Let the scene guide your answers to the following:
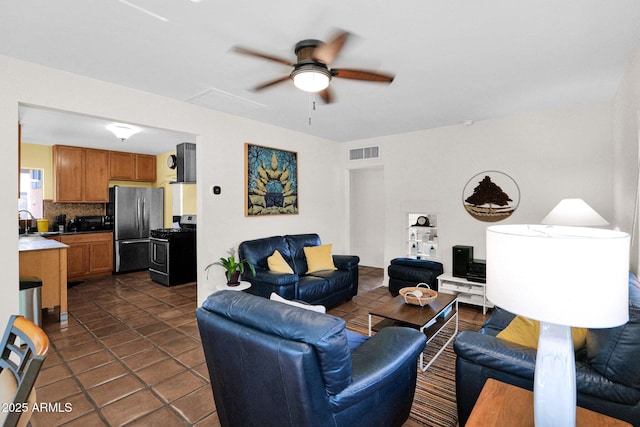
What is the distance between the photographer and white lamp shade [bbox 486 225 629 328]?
911mm

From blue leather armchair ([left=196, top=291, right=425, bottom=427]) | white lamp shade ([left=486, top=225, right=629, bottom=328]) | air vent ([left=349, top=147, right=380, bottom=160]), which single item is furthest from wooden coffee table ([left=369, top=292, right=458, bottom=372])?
air vent ([left=349, top=147, right=380, bottom=160])

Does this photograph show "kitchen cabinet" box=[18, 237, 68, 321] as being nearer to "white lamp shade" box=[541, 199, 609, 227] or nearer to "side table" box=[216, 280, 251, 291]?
"side table" box=[216, 280, 251, 291]

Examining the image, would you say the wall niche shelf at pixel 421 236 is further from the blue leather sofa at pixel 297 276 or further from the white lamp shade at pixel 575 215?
the white lamp shade at pixel 575 215

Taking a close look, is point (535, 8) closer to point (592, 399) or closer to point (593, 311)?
point (593, 311)

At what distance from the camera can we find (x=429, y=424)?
196 cm

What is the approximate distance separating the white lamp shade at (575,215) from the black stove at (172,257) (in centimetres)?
531

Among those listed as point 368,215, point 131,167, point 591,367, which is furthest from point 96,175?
point 591,367

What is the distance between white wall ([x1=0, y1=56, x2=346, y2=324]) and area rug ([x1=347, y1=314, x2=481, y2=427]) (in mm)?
2727

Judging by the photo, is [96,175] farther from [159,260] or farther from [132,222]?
[159,260]

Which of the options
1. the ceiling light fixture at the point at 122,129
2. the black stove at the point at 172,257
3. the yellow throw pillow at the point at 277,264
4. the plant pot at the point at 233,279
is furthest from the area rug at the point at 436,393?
the ceiling light fixture at the point at 122,129

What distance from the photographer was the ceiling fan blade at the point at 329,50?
6.64 ft

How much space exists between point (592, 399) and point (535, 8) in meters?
2.26

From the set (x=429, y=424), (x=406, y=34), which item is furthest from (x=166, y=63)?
(x=429, y=424)

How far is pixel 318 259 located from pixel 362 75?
8.99ft
